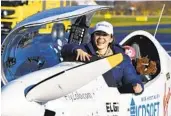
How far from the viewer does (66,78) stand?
5.16m

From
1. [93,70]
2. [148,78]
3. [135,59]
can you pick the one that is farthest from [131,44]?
[93,70]

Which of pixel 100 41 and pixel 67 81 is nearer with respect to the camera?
pixel 67 81

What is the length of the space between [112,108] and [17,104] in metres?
1.08

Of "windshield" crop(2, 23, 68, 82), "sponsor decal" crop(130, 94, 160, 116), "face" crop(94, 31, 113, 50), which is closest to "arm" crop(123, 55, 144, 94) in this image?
"sponsor decal" crop(130, 94, 160, 116)

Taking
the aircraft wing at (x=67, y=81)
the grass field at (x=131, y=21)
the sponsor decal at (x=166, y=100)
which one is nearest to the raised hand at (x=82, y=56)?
the aircraft wing at (x=67, y=81)

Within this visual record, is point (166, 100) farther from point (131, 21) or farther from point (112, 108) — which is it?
point (131, 21)

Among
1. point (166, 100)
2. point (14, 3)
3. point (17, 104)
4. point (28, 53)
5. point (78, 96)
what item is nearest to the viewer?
point (17, 104)

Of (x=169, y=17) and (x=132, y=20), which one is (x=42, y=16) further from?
(x=132, y=20)

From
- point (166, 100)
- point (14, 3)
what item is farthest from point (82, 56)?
point (14, 3)

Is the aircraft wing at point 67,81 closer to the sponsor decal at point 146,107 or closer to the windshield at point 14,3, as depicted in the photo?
the sponsor decal at point 146,107

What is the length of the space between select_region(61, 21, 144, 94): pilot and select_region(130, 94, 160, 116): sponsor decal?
15 centimetres

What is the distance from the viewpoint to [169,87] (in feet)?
22.4

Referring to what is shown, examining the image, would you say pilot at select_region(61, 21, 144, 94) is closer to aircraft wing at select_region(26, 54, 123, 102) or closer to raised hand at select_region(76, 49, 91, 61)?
raised hand at select_region(76, 49, 91, 61)

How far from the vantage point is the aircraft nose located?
16.2ft
